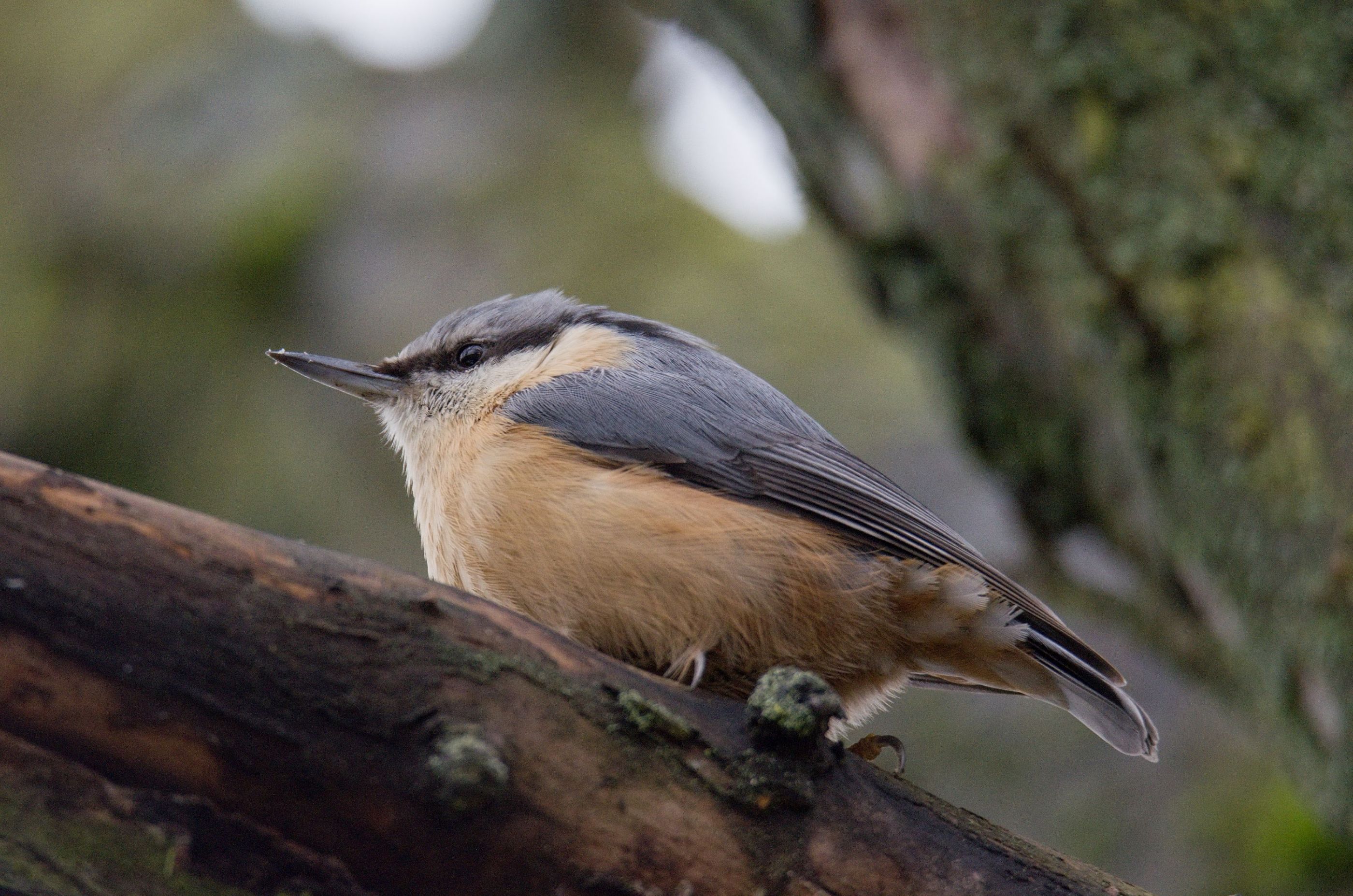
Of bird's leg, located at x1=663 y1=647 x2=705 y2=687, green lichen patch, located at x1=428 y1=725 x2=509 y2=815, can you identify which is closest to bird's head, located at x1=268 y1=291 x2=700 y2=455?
bird's leg, located at x1=663 y1=647 x2=705 y2=687

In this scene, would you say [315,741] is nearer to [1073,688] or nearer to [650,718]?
[650,718]

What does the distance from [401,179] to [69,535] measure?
484 centimetres

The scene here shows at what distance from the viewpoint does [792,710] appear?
6.46 feet

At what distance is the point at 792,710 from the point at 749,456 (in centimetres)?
91

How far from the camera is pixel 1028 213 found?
144 inches

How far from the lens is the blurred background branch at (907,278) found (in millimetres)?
3246

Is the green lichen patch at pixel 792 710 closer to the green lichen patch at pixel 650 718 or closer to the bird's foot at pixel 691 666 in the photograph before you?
the green lichen patch at pixel 650 718

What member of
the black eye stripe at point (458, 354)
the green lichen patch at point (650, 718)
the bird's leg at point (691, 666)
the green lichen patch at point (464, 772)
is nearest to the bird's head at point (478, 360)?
the black eye stripe at point (458, 354)

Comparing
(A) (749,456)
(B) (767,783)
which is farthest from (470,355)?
(B) (767,783)

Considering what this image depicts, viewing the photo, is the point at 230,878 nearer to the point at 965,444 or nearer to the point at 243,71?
the point at 965,444

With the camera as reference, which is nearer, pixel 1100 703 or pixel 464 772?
pixel 464 772

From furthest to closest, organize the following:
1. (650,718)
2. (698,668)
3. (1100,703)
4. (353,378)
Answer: (353,378)
(1100,703)
(698,668)
(650,718)

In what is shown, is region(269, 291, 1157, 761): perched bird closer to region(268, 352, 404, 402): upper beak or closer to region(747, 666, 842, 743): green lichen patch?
region(268, 352, 404, 402): upper beak

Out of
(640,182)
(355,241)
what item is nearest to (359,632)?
(355,241)
